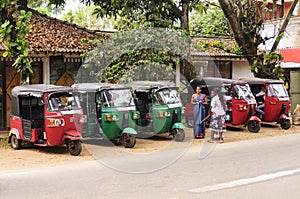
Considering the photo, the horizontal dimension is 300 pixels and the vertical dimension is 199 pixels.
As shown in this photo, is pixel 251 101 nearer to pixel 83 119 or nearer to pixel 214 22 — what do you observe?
pixel 83 119

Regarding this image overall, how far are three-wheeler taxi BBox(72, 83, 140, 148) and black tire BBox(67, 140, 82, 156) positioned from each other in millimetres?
1237

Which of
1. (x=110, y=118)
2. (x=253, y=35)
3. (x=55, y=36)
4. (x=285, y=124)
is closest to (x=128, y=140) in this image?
(x=110, y=118)

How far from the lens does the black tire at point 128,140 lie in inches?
518

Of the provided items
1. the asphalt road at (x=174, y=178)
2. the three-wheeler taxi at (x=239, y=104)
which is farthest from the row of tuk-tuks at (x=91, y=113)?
the three-wheeler taxi at (x=239, y=104)

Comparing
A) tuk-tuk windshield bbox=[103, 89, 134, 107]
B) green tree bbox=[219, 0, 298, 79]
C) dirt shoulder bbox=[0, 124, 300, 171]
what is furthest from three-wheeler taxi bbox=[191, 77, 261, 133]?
tuk-tuk windshield bbox=[103, 89, 134, 107]

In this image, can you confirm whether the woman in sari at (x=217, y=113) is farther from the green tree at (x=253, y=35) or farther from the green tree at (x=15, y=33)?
the green tree at (x=15, y=33)

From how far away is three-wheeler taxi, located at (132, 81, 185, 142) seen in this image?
1440 centimetres

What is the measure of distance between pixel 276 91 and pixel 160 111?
5291 mm

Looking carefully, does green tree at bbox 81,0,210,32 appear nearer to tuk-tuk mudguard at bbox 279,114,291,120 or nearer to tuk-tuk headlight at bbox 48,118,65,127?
tuk-tuk mudguard at bbox 279,114,291,120

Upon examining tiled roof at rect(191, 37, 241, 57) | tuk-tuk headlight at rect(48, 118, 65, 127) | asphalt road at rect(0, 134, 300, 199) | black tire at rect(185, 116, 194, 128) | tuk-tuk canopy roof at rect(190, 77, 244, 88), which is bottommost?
asphalt road at rect(0, 134, 300, 199)

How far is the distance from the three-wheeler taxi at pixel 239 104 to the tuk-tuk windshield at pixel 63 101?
602 cm

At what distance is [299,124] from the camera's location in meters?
18.7

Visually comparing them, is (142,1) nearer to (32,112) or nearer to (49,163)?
(32,112)

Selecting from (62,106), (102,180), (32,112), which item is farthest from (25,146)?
(102,180)
